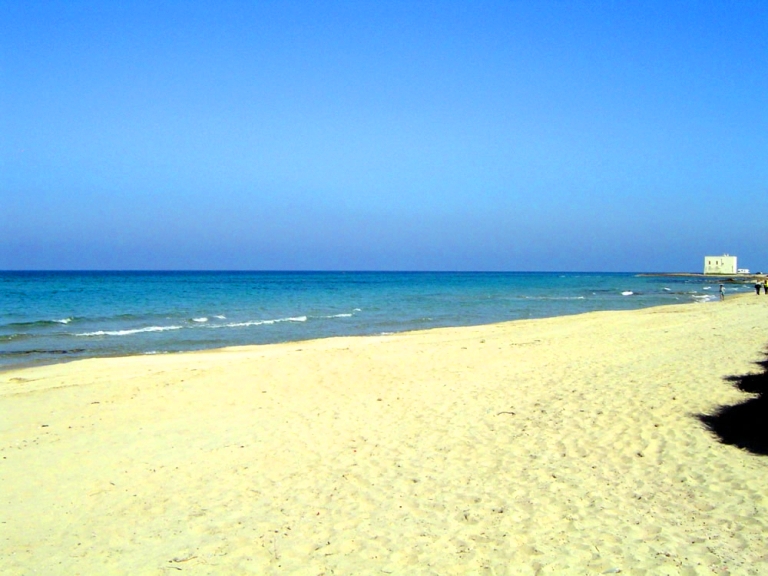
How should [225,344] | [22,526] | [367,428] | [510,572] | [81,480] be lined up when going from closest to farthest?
[510,572] → [22,526] → [81,480] → [367,428] → [225,344]

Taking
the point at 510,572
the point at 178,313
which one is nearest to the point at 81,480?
the point at 510,572

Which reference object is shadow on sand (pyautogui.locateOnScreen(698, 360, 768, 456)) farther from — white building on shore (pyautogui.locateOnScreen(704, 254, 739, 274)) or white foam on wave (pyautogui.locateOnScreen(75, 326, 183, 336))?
white building on shore (pyautogui.locateOnScreen(704, 254, 739, 274))

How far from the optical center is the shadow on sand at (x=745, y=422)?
697cm

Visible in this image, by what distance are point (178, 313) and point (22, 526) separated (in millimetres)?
28135

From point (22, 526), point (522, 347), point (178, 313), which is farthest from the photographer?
point (178, 313)

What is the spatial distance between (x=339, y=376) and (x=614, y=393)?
16.1 ft

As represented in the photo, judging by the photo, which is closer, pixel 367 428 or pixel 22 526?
pixel 22 526

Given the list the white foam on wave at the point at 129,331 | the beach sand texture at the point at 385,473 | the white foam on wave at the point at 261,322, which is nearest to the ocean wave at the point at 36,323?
the white foam on wave at the point at 129,331

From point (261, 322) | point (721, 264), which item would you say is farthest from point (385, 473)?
point (721, 264)

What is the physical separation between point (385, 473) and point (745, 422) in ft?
14.9

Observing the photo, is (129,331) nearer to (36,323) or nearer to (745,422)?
(36,323)

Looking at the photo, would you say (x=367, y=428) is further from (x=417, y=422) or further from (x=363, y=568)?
(x=363, y=568)

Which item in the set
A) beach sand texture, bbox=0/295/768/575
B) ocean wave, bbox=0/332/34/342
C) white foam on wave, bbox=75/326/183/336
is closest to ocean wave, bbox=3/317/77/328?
ocean wave, bbox=0/332/34/342

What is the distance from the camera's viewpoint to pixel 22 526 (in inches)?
223
